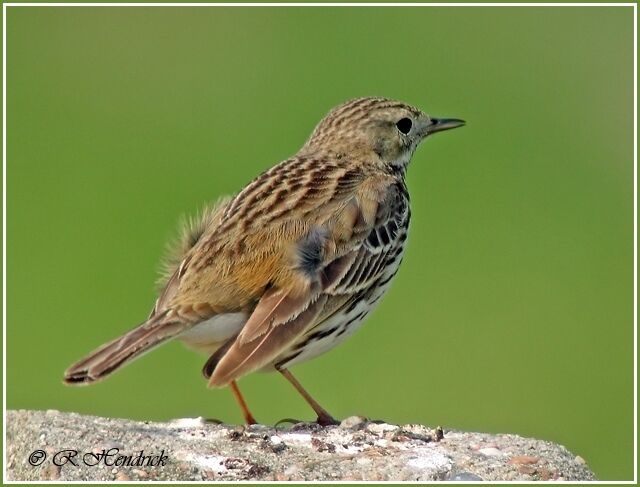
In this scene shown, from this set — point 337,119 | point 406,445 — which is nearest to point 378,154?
point 337,119

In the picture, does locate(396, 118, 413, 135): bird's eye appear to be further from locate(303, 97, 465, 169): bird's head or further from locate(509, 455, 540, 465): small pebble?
locate(509, 455, 540, 465): small pebble

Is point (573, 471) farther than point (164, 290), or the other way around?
point (164, 290)

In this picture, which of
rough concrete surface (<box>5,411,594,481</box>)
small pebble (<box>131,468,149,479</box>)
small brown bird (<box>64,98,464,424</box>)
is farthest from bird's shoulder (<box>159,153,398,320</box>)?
small pebble (<box>131,468,149,479</box>)

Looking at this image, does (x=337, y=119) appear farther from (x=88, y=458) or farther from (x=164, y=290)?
(x=88, y=458)

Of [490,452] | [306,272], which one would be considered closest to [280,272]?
[306,272]

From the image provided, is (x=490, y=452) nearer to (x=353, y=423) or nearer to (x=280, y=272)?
(x=353, y=423)

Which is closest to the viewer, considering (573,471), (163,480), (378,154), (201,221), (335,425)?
(163,480)
